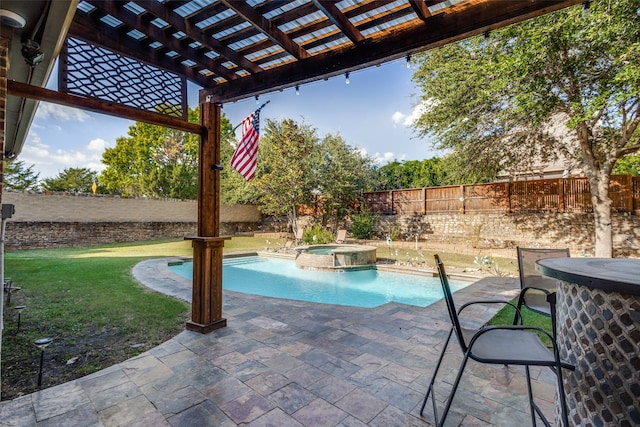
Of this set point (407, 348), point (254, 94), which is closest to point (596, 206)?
point (407, 348)

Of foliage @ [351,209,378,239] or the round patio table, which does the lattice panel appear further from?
foliage @ [351,209,378,239]

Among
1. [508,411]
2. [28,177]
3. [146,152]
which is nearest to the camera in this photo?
[508,411]

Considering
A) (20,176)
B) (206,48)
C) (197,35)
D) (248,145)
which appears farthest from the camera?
(20,176)

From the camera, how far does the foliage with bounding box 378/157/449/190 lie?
1644cm

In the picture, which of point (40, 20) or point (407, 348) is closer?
point (40, 20)

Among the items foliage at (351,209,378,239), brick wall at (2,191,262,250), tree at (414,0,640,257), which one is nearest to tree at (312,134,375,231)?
foliage at (351,209,378,239)

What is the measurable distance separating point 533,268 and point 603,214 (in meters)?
7.55

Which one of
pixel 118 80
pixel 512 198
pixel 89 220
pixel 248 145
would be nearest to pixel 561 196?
pixel 512 198

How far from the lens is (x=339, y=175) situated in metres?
14.5

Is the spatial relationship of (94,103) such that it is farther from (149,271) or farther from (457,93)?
(457,93)

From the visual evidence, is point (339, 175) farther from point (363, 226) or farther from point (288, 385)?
point (288, 385)

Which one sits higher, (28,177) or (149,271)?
(28,177)

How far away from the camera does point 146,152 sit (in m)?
21.7

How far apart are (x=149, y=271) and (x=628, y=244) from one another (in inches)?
534
